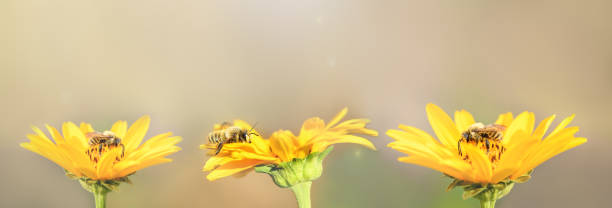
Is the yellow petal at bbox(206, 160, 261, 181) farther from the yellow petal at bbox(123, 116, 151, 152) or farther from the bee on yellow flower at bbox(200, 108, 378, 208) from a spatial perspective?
the yellow petal at bbox(123, 116, 151, 152)

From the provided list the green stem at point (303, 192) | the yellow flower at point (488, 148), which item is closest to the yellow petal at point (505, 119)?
the yellow flower at point (488, 148)

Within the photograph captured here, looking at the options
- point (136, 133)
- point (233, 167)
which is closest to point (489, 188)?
point (233, 167)

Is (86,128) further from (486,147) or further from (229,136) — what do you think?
(486,147)

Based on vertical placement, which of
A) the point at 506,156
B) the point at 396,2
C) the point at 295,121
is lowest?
the point at 506,156

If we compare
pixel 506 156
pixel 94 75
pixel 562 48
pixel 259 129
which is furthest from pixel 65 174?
pixel 562 48

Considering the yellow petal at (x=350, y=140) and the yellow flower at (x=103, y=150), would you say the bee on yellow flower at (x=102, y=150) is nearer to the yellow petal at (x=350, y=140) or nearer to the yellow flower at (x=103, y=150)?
the yellow flower at (x=103, y=150)

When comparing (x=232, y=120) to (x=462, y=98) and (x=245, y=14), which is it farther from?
(x=462, y=98)
